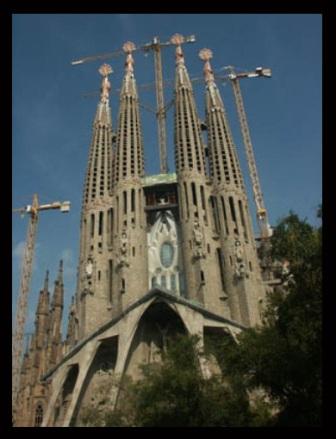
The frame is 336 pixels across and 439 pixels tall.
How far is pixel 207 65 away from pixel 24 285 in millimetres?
33829

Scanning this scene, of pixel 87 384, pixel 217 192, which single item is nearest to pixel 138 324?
pixel 87 384

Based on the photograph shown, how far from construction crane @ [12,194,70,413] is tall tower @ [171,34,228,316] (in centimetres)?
2173

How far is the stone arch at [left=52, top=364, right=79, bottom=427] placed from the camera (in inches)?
1388

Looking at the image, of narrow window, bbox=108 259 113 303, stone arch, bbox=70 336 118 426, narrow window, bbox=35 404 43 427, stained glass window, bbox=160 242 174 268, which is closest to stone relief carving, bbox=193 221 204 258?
stained glass window, bbox=160 242 174 268

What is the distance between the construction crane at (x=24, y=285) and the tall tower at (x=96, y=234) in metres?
13.8

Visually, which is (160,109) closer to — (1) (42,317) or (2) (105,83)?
(2) (105,83)

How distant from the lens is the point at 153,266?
43.8 m

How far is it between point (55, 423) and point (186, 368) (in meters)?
18.4

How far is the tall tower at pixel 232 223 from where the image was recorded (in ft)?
123

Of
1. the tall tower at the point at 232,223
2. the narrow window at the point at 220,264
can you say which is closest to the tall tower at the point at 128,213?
the narrow window at the point at 220,264

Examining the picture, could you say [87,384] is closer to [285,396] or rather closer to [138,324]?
[138,324]

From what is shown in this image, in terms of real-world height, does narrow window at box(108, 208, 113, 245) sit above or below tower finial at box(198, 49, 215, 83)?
below

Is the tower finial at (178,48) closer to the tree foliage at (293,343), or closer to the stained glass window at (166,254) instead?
the stained glass window at (166,254)

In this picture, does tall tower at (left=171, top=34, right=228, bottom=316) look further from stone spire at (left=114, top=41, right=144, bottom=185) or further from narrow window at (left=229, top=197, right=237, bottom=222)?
stone spire at (left=114, top=41, right=144, bottom=185)
